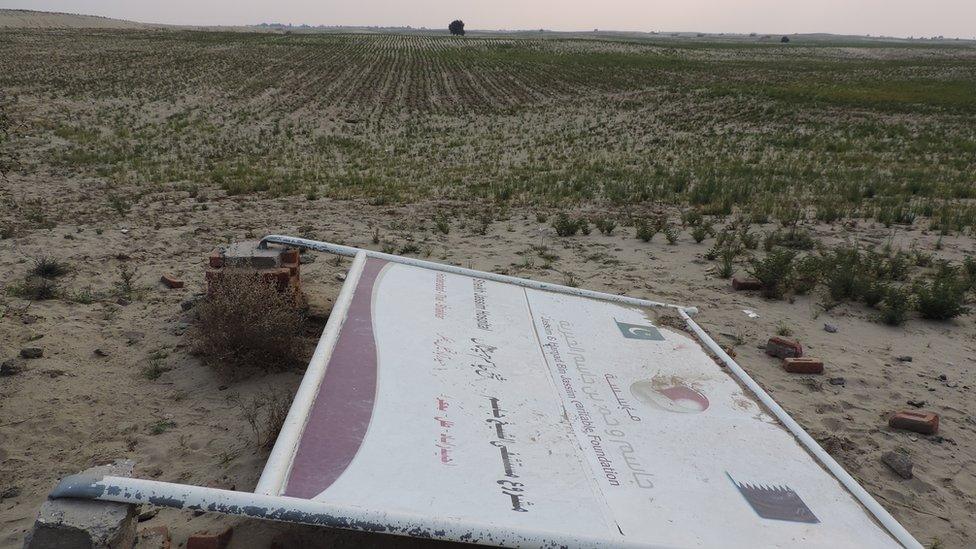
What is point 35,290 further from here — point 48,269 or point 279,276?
point 279,276

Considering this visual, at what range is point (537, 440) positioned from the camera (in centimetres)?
318

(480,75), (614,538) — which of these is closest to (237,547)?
(614,538)

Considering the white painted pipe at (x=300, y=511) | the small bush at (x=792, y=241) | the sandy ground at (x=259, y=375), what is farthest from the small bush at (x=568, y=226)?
the white painted pipe at (x=300, y=511)

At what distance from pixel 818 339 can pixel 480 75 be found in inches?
1559

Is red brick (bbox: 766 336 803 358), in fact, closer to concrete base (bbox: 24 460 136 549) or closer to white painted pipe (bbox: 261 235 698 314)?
white painted pipe (bbox: 261 235 698 314)

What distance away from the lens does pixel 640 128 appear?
75.8ft

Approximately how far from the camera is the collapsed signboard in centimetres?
259

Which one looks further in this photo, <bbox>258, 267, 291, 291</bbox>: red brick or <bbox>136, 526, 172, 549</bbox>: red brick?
<bbox>258, 267, 291, 291</bbox>: red brick

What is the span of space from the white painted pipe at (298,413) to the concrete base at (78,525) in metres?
0.51

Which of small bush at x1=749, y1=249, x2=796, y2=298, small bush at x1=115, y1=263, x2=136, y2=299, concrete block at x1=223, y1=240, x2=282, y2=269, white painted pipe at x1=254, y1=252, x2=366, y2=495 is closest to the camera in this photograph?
white painted pipe at x1=254, y1=252, x2=366, y2=495

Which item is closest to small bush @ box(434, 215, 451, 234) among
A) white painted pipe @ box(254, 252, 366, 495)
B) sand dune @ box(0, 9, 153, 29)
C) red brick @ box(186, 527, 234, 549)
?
white painted pipe @ box(254, 252, 366, 495)

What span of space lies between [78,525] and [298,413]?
92 centimetres

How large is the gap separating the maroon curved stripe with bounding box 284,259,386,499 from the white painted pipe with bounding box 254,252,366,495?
26mm

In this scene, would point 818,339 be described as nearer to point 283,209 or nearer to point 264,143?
point 283,209
